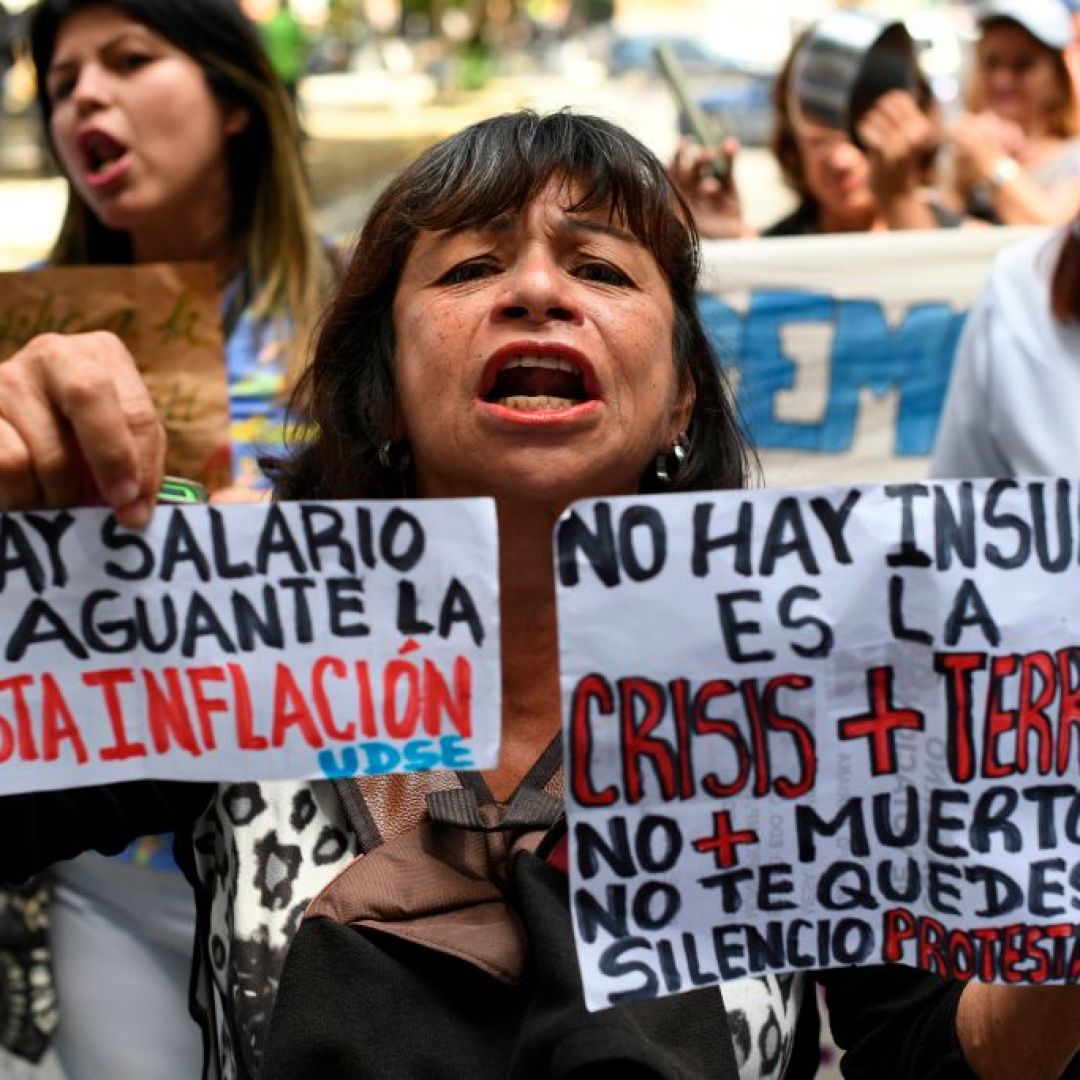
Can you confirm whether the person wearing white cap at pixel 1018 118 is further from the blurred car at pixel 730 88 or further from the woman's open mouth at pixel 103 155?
the woman's open mouth at pixel 103 155

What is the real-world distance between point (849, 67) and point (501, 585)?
294 centimetres

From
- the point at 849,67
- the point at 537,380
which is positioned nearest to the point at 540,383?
the point at 537,380

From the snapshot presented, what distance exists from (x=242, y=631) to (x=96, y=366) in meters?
0.28

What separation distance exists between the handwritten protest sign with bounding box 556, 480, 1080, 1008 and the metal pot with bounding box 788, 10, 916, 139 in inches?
123


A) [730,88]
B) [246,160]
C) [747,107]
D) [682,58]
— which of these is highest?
[246,160]

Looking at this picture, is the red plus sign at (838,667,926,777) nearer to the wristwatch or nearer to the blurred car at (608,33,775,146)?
the wristwatch

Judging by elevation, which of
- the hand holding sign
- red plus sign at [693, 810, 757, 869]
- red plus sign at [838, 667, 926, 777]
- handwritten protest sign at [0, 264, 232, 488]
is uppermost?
the hand holding sign

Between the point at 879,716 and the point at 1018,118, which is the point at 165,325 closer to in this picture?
the point at 879,716

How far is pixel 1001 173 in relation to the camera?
4961 mm

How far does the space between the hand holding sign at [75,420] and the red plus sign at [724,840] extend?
0.61 m

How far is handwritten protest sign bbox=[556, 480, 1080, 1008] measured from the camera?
161cm

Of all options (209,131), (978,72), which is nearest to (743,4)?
(978,72)

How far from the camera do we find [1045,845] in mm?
1653

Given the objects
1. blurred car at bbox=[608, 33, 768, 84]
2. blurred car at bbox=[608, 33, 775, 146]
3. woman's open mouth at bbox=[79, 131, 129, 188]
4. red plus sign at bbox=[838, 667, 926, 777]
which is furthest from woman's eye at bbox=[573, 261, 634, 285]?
blurred car at bbox=[608, 33, 768, 84]
